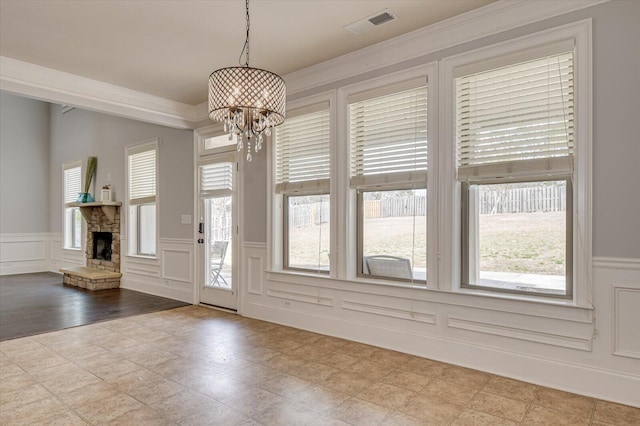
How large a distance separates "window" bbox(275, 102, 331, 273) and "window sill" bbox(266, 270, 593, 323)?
0.23 metres

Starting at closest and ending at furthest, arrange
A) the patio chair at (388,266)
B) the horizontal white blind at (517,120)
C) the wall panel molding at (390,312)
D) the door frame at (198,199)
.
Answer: the horizontal white blind at (517,120) → the wall panel molding at (390,312) → the patio chair at (388,266) → the door frame at (198,199)

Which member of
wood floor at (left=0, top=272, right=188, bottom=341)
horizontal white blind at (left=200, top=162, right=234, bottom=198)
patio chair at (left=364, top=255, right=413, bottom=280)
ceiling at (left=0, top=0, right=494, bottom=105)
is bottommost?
wood floor at (left=0, top=272, right=188, bottom=341)

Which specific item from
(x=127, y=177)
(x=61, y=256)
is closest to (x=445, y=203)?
(x=127, y=177)

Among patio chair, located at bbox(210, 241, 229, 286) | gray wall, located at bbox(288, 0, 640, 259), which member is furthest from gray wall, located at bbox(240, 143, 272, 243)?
gray wall, located at bbox(288, 0, 640, 259)

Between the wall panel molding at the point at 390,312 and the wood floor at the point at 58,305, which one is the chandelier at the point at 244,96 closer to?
the wall panel molding at the point at 390,312

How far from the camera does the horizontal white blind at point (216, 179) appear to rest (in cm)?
534

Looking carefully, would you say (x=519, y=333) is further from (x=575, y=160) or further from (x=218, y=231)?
(x=218, y=231)

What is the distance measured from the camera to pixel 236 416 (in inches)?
96.2

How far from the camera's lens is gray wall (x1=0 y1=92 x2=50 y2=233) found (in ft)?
27.9

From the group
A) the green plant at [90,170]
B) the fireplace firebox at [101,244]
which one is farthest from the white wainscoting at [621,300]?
the green plant at [90,170]

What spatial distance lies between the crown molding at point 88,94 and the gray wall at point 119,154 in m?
0.50

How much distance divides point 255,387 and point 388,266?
1.70 metres

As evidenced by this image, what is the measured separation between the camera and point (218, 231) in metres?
5.55

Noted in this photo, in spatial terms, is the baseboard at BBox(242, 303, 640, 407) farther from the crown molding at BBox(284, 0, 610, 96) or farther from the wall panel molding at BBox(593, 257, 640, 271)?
the crown molding at BBox(284, 0, 610, 96)
